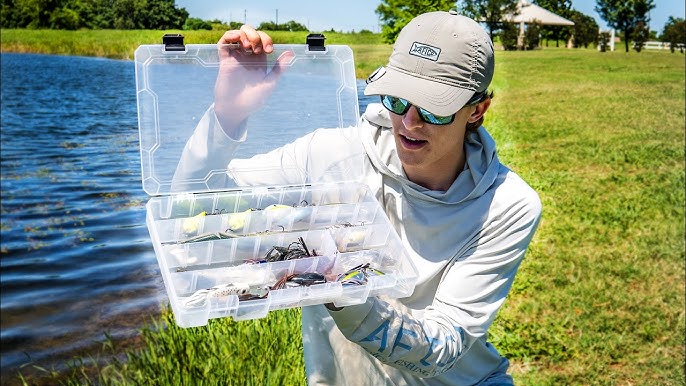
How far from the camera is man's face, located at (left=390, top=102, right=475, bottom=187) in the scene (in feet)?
7.08

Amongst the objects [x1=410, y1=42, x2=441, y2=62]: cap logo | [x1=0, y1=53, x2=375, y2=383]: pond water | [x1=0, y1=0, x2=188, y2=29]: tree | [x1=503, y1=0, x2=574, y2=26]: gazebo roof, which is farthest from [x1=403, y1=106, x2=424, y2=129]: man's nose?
[x1=503, y1=0, x2=574, y2=26]: gazebo roof

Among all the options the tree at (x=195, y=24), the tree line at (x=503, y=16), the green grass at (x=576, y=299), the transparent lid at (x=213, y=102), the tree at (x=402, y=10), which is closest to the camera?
the transparent lid at (x=213, y=102)

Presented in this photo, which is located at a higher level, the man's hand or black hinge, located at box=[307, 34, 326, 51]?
black hinge, located at box=[307, 34, 326, 51]

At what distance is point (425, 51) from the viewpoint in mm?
2164

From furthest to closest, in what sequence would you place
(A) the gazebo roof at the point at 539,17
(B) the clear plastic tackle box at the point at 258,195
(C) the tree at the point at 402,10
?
(A) the gazebo roof at the point at 539,17 < (C) the tree at the point at 402,10 < (B) the clear plastic tackle box at the point at 258,195

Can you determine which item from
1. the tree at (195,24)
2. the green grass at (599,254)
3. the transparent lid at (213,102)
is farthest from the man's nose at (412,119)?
the tree at (195,24)

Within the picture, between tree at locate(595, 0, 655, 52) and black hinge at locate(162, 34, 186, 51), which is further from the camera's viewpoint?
tree at locate(595, 0, 655, 52)

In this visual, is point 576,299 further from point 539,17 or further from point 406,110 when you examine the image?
point 539,17

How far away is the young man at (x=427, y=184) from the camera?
6.95 ft

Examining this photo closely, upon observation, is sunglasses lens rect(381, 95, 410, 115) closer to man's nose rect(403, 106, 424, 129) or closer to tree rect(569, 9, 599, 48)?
man's nose rect(403, 106, 424, 129)

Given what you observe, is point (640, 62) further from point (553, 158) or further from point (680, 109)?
point (553, 158)

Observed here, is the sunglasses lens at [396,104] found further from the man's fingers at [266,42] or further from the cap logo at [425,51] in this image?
the man's fingers at [266,42]

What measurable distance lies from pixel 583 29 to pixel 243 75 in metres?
35.9

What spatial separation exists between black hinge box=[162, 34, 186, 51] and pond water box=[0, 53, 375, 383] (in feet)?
1.77
